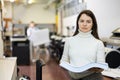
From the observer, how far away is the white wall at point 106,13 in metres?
5.66

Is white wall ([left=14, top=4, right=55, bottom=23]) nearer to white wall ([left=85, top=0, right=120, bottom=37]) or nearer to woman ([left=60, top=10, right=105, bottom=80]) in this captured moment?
white wall ([left=85, top=0, right=120, bottom=37])

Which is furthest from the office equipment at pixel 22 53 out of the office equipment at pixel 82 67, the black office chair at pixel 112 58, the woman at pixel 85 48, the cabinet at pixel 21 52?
the office equipment at pixel 82 67

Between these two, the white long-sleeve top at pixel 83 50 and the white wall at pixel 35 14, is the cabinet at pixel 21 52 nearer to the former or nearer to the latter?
the white long-sleeve top at pixel 83 50

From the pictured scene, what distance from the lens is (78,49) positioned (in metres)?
1.78

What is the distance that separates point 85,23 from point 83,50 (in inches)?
8.8

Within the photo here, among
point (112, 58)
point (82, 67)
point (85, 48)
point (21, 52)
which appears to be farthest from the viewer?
point (21, 52)

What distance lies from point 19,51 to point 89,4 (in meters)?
3.23

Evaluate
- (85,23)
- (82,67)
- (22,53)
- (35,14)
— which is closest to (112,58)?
(85,23)

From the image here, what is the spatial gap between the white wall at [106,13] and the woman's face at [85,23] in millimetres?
3909

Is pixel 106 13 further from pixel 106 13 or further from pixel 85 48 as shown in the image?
pixel 85 48

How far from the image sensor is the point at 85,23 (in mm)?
1808

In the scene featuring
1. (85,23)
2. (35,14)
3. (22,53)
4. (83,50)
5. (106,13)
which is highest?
(35,14)

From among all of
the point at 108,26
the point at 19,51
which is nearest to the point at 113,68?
the point at 108,26

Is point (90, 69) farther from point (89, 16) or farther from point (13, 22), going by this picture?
point (13, 22)
